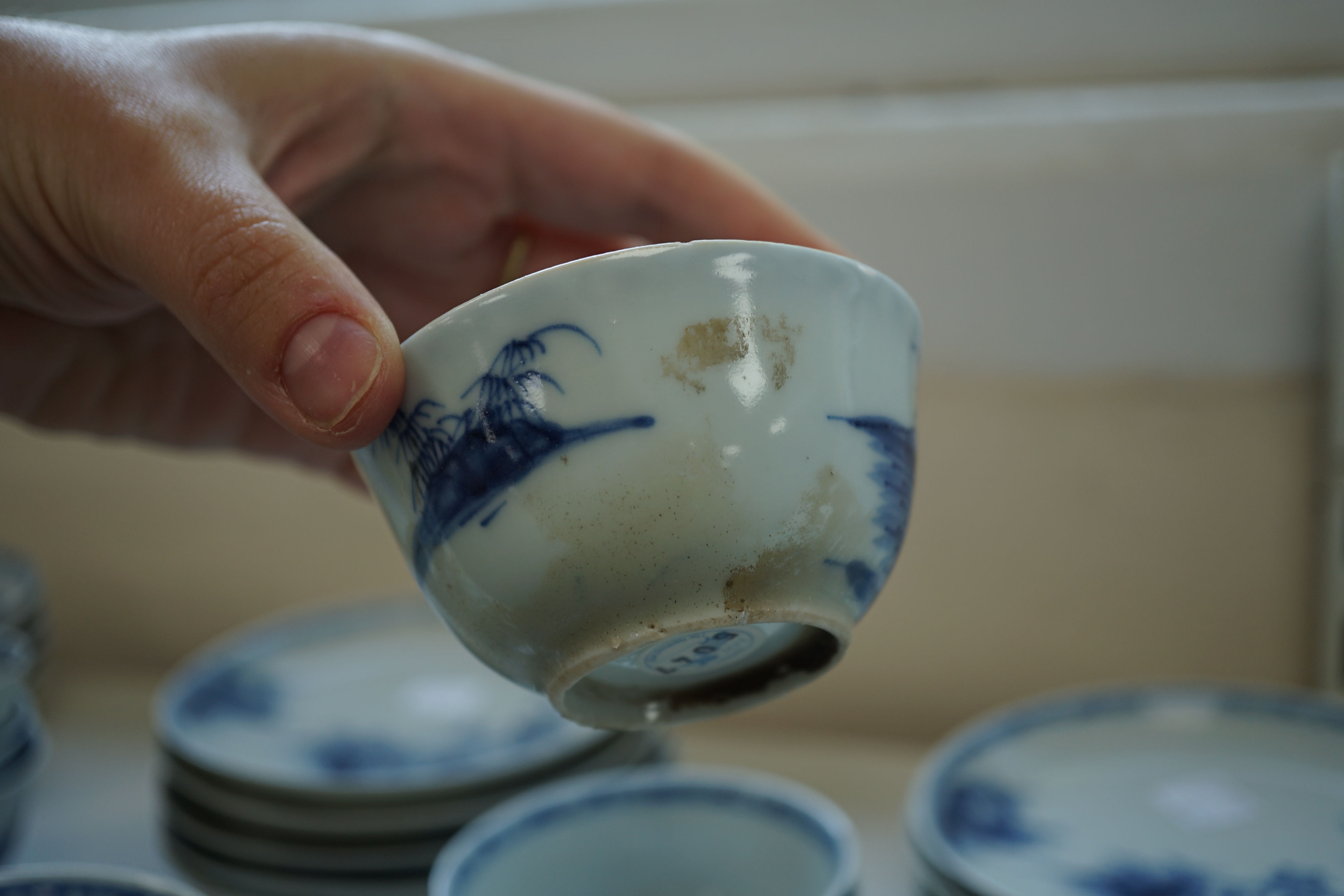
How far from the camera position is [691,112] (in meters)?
0.84

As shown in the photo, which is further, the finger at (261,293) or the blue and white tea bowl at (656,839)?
the blue and white tea bowl at (656,839)

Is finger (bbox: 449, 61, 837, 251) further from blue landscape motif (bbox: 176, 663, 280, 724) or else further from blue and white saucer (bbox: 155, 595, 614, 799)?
blue landscape motif (bbox: 176, 663, 280, 724)

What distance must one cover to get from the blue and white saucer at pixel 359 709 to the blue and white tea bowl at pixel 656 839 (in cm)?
7

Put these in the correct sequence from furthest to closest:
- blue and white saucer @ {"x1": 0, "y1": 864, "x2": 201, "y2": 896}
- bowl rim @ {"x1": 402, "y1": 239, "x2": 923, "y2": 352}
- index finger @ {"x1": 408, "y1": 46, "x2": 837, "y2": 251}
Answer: index finger @ {"x1": 408, "y1": 46, "x2": 837, "y2": 251}
blue and white saucer @ {"x1": 0, "y1": 864, "x2": 201, "y2": 896}
bowl rim @ {"x1": 402, "y1": 239, "x2": 923, "y2": 352}

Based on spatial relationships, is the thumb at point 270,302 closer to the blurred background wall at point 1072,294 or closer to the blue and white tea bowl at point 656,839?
the blue and white tea bowl at point 656,839

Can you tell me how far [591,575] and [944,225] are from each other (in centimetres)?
48

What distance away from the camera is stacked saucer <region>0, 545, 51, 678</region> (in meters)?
0.73

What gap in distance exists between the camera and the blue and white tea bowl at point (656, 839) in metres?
0.46

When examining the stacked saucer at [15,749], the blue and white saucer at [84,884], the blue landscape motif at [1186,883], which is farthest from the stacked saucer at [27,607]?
the blue landscape motif at [1186,883]

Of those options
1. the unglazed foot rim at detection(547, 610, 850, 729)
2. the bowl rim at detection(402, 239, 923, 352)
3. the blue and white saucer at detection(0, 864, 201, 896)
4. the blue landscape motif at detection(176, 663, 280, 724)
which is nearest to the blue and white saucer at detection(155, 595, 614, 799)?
the blue landscape motif at detection(176, 663, 280, 724)

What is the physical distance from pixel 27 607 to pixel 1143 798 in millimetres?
686

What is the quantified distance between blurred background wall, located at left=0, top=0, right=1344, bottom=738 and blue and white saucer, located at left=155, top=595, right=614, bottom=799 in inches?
7.7

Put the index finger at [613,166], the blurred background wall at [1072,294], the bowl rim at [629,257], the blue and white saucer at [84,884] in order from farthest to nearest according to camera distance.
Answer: the blurred background wall at [1072,294] < the index finger at [613,166] < the blue and white saucer at [84,884] < the bowl rim at [629,257]

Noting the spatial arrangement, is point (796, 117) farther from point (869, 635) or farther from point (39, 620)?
point (39, 620)
